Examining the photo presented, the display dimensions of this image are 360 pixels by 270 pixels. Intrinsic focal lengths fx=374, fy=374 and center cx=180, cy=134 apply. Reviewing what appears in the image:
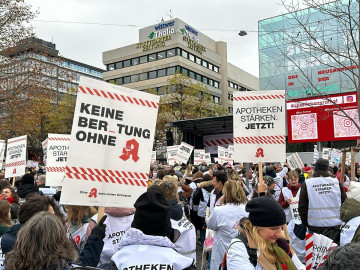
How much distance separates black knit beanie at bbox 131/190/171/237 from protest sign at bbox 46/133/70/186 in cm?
619

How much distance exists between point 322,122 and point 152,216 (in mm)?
27458

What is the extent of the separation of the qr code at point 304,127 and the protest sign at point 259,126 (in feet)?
73.0

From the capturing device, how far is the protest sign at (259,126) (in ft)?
21.7

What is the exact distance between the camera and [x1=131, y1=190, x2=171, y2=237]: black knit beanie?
268cm

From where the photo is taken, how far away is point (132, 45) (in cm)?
6519

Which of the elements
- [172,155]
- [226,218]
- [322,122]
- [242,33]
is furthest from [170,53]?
[226,218]

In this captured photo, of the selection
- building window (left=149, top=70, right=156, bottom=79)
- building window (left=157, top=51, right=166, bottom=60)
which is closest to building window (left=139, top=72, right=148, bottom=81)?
building window (left=149, top=70, right=156, bottom=79)

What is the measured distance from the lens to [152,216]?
2.70m

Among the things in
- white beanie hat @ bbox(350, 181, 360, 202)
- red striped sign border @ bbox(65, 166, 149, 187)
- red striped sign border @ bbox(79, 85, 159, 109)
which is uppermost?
red striped sign border @ bbox(79, 85, 159, 109)

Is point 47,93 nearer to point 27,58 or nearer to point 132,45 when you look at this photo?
point 27,58

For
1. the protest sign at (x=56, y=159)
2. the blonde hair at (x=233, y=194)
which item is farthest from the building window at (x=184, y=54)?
the blonde hair at (x=233, y=194)

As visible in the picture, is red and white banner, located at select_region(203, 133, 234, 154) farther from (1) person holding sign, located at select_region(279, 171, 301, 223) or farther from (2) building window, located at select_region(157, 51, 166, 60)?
(1) person holding sign, located at select_region(279, 171, 301, 223)

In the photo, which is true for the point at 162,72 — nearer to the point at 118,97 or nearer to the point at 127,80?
the point at 127,80

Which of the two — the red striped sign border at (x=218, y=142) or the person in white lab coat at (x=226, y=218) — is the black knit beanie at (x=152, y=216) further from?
the red striped sign border at (x=218, y=142)
